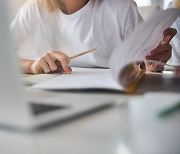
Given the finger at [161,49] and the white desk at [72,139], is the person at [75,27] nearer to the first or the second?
the finger at [161,49]

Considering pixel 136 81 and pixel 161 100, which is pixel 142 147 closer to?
pixel 161 100

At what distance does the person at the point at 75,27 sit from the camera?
2.10 ft

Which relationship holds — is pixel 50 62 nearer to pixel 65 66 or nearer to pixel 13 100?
pixel 65 66

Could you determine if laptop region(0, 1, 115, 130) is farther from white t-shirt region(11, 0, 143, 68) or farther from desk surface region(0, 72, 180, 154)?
white t-shirt region(11, 0, 143, 68)

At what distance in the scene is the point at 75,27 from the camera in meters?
0.67

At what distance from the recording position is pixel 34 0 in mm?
695

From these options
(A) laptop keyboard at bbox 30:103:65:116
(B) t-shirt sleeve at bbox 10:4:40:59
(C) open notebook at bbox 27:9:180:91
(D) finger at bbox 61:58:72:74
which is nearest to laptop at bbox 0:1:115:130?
(A) laptop keyboard at bbox 30:103:65:116

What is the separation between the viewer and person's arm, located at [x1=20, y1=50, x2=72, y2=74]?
555mm

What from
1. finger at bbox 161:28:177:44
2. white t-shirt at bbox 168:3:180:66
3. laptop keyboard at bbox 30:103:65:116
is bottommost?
white t-shirt at bbox 168:3:180:66

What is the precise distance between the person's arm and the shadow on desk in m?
0.16

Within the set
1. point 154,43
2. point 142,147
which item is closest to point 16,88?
point 142,147

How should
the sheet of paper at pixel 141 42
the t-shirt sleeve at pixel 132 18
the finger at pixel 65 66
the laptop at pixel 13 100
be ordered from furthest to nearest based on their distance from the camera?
the t-shirt sleeve at pixel 132 18, the finger at pixel 65 66, the sheet of paper at pixel 141 42, the laptop at pixel 13 100

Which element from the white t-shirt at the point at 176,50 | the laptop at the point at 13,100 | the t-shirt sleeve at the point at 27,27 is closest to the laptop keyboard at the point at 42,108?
the laptop at the point at 13,100

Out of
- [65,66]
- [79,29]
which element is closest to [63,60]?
[65,66]
